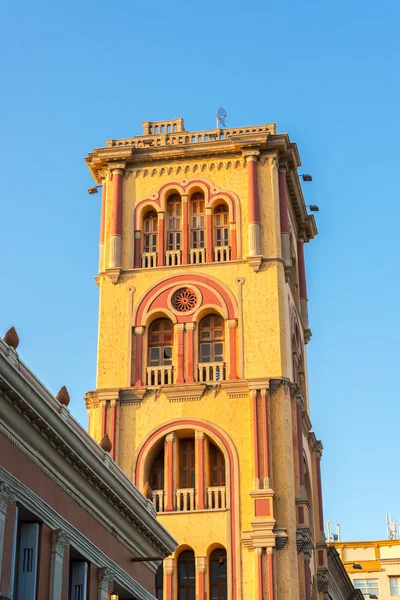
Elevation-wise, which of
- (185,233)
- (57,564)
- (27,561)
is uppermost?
(185,233)

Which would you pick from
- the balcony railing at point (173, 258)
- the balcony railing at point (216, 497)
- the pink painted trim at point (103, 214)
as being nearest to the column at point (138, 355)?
the balcony railing at point (173, 258)

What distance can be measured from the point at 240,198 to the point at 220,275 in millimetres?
3624

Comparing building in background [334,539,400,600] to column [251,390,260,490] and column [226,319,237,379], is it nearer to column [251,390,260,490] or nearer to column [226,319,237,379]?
column [226,319,237,379]

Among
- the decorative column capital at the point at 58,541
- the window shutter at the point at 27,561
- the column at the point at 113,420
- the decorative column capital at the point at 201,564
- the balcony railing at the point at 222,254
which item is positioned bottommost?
the window shutter at the point at 27,561

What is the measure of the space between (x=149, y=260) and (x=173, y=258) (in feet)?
3.27

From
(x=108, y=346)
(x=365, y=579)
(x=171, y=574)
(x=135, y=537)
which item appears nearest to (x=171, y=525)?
(x=171, y=574)

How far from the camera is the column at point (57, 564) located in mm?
27188

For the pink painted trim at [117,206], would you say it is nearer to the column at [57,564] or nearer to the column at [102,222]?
the column at [102,222]

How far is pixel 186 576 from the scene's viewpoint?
45031mm

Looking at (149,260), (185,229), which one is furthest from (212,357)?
(185,229)

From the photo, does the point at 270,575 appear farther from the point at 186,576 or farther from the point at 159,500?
the point at 159,500

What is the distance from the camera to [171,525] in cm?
4519

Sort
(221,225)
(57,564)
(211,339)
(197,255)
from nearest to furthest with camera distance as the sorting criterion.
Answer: (57,564) → (211,339) → (197,255) → (221,225)

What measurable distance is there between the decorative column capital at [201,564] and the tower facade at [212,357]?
51 mm
